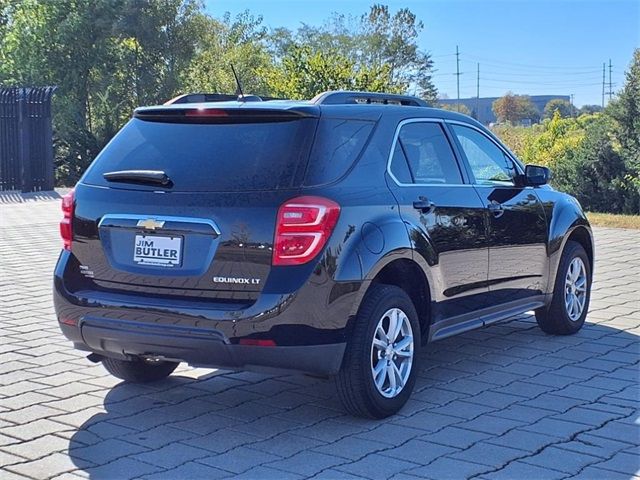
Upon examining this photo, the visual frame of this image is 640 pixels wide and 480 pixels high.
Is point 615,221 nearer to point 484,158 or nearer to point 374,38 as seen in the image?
point 484,158

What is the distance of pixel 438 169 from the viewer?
5.84 metres

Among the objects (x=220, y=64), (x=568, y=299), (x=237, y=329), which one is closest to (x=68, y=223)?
(x=237, y=329)

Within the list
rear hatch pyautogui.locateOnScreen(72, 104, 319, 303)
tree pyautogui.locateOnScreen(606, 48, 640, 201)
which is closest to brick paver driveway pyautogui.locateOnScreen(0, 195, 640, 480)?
rear hatch pyautogui.locateOnScreen(72, 104, 319, 303)

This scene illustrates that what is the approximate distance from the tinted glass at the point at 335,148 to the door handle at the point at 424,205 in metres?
0.52

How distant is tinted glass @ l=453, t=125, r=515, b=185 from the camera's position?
6254 mm

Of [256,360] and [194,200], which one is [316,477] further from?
[194,200]

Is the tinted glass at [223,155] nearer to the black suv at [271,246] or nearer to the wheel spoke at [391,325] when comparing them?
the black suv at [271,246]

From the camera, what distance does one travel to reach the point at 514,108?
104 meters

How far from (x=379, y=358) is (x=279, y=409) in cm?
72

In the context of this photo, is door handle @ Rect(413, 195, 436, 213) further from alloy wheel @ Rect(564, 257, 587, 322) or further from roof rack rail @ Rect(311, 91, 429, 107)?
alloy wheel @ Rect(564, 257, 587, 322)

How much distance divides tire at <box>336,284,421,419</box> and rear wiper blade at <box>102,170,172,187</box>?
1.27 m

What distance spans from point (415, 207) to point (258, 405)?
59.4 inches

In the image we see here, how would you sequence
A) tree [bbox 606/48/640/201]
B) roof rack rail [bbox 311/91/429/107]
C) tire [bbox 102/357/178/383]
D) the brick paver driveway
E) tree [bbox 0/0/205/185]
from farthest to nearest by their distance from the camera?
tree [bbox 0/0/205/185] → tree [bbox 606/48/640/201] → tire [bbox 102/357/178/383] → roof rack rail [bbox 311/91/429/107] → the brick paver driveway

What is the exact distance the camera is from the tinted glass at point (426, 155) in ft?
18.1
